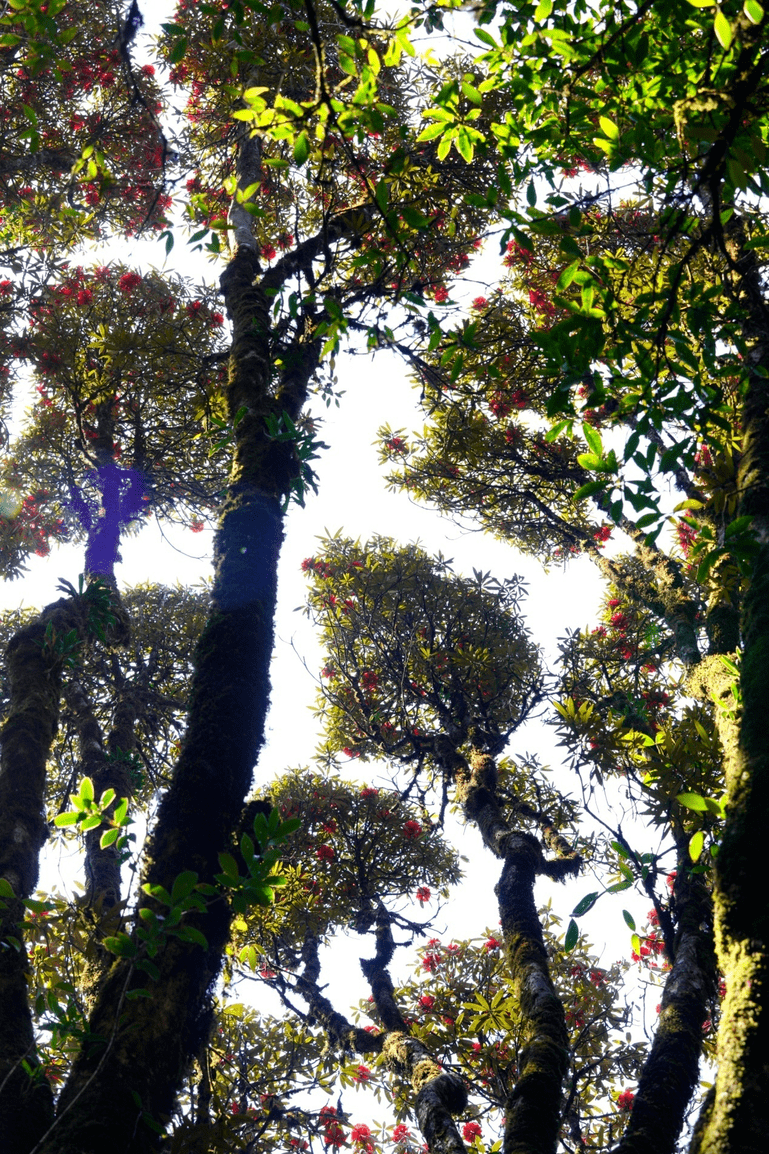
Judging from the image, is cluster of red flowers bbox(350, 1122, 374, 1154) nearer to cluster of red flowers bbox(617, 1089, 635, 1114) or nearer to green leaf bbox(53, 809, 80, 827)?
cluster of red flowers bbox(617, 1089, 635, 1114)

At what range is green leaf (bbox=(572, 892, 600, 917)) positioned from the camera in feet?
10.9

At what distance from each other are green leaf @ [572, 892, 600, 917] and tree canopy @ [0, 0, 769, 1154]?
0.19ft

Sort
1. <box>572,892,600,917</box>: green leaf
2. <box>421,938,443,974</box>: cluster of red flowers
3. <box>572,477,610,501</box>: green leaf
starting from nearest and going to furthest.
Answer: <box>572,477,610,501</box>: green leaf → <box>572,892,600,917</box>: green leaf → <box>421,938,443,974</box>: cluster of red flowers

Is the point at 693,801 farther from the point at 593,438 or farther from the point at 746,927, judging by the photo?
the point at 593,438

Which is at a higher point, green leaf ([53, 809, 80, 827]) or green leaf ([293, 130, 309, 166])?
green leaf ([293, 130, 309, 166])

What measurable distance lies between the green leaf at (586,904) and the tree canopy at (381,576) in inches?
2.3

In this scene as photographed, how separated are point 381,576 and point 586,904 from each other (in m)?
8.89

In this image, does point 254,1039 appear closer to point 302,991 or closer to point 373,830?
point 302,991

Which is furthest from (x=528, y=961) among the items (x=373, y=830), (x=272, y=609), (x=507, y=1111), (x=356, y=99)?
(x=356, y=99)

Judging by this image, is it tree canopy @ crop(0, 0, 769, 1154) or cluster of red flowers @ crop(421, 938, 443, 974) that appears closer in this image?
tree canopy @ crop(0, 0, 769, 1154)

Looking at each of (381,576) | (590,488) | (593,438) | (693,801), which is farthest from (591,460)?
(381,576)

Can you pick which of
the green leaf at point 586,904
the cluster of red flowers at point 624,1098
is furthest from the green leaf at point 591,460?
the cluster of red flowers at point 624,1098

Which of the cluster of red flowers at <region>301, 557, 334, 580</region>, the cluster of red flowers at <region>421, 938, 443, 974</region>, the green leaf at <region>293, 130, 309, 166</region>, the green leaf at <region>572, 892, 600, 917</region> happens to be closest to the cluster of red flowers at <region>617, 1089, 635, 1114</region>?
the cluster of red flowers at <region>421, 938, 443, 974</region>

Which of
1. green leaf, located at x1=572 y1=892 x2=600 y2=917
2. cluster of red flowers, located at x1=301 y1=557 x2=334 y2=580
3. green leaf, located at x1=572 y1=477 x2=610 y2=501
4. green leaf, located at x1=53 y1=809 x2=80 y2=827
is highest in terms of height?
cluster of red flowers, located at x1=301 y1=557 x2=334 y2=580
